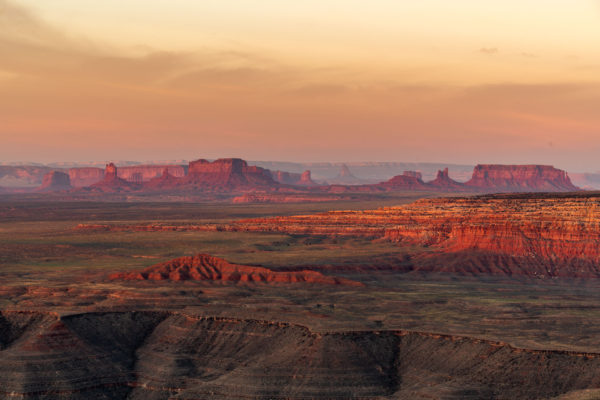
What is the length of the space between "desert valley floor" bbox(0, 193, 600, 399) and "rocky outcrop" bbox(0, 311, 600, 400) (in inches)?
5.7

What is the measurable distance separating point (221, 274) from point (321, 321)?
133ft

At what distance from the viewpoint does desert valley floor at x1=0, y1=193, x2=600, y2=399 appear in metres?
62.6

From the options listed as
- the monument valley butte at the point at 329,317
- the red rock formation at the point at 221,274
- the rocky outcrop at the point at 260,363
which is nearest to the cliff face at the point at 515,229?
the monument valley butte at the point at 329,317

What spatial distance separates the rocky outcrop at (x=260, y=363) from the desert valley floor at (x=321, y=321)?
14cm

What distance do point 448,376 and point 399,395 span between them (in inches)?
188

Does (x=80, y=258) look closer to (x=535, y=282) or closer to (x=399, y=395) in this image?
(x=535, y=282)

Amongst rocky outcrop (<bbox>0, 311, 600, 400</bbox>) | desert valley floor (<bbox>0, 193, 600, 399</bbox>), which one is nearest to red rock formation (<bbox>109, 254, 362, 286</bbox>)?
desert valley floor (<bbox>0, 193, 600, 399</bbox>)

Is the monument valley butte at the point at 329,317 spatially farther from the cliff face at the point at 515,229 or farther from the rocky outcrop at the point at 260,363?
the cliff face at the point at 515,229

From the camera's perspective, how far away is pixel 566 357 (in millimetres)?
61688

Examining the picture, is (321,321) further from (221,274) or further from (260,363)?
(221,274)

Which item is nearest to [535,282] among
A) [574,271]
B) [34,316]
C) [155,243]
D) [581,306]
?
[574,271]

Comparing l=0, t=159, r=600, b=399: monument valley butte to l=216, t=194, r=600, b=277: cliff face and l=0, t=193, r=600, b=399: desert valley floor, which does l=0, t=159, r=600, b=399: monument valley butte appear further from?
l=216, t=194, r=600, b=277: cliff face

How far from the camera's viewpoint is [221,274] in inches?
4505

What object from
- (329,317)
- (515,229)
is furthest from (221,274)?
(515,229)
